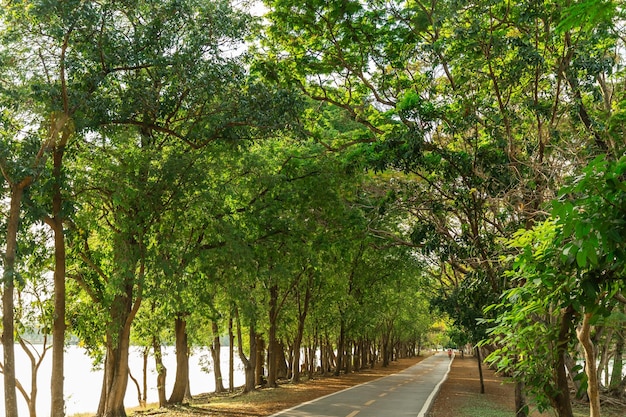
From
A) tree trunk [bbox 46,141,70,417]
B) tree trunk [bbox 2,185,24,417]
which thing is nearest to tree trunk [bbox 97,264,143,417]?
tree trunk [bbox 46,141,70,417]

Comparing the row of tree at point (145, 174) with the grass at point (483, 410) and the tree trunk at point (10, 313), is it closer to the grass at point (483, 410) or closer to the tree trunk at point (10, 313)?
the tree trunk at point (10, 313)

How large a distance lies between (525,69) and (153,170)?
7.74 metres

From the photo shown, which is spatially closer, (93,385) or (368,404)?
(368,404)

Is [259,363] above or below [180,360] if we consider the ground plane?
below

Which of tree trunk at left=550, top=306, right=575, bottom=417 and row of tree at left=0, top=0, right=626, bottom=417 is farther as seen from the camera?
row of tree at left=0, top=0, right=626, bottom=417

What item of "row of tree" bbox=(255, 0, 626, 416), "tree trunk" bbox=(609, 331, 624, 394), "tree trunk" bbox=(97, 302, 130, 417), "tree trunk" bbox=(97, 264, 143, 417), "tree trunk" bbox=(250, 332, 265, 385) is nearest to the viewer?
"row of tree" bbox=(255, 0, 626, 416)

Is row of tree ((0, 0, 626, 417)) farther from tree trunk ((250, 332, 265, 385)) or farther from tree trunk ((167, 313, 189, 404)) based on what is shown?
tree trunk ((250, 332, 265, 385))

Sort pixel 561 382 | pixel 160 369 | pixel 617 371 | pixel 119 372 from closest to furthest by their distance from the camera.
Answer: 1. pixel 561 382
2. pixel 119 372
3. pixel 617 371
4. pixel 160 369

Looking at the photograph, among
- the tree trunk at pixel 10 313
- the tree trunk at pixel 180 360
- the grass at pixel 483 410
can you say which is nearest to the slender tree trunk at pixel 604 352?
the grass at pixel 483 410

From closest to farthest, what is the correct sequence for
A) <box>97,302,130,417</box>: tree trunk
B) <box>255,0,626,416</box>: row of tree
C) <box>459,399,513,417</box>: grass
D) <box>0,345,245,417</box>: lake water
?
<box>255,0,626,416</box>: row of tree, <box>97,302,130,417</box>: tree trunk, <box>459,399,513,417</box>: grass, <box>0,345,245,417</box>: lake water

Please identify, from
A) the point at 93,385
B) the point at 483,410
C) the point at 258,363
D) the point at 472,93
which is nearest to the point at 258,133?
the point at 472,93

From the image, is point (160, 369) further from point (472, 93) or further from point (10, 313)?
point (472, 93)

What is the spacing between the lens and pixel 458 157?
11625 millimetres

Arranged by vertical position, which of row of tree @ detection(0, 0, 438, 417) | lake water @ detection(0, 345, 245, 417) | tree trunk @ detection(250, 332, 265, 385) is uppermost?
row of tree @ detection(0, 0, 438, 417)
